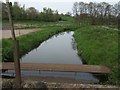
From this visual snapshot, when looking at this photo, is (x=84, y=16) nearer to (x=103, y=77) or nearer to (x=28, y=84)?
(x=103, y=77)

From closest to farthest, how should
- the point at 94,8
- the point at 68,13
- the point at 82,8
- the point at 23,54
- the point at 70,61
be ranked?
1. the point at 70,61
2. the point at 23,54
3. the point at 94,8
4. the point at 82,8
5. the point at 68,13

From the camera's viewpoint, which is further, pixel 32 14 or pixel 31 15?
pixel 32 14

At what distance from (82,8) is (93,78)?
7394 centimetres

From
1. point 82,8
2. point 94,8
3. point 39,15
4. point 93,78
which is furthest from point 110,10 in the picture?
point 93,78

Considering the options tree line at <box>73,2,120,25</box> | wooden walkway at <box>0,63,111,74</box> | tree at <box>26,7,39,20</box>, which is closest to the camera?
wooden walkway at <box>0,63,111,74</box>

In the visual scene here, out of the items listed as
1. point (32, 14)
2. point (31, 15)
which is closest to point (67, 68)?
point (31, 15)

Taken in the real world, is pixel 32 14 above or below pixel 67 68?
above

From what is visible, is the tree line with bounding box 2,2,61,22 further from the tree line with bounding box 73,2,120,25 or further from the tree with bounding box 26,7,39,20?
the tree line with bounding box 73,2,120,25

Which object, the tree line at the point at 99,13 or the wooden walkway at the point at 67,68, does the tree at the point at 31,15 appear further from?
the wooden walkway at the point at 67,68

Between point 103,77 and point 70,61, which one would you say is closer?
point 103,77

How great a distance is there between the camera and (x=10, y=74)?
13789 mm

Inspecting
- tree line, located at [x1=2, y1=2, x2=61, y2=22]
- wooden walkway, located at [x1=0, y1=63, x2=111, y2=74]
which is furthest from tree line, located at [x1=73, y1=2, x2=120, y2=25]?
wooden walkway, located at [x1=0, y1=63, x2=111, y2=74]

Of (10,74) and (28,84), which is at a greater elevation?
(28,84)

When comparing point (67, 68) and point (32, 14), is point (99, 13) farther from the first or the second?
point (67, 68)
